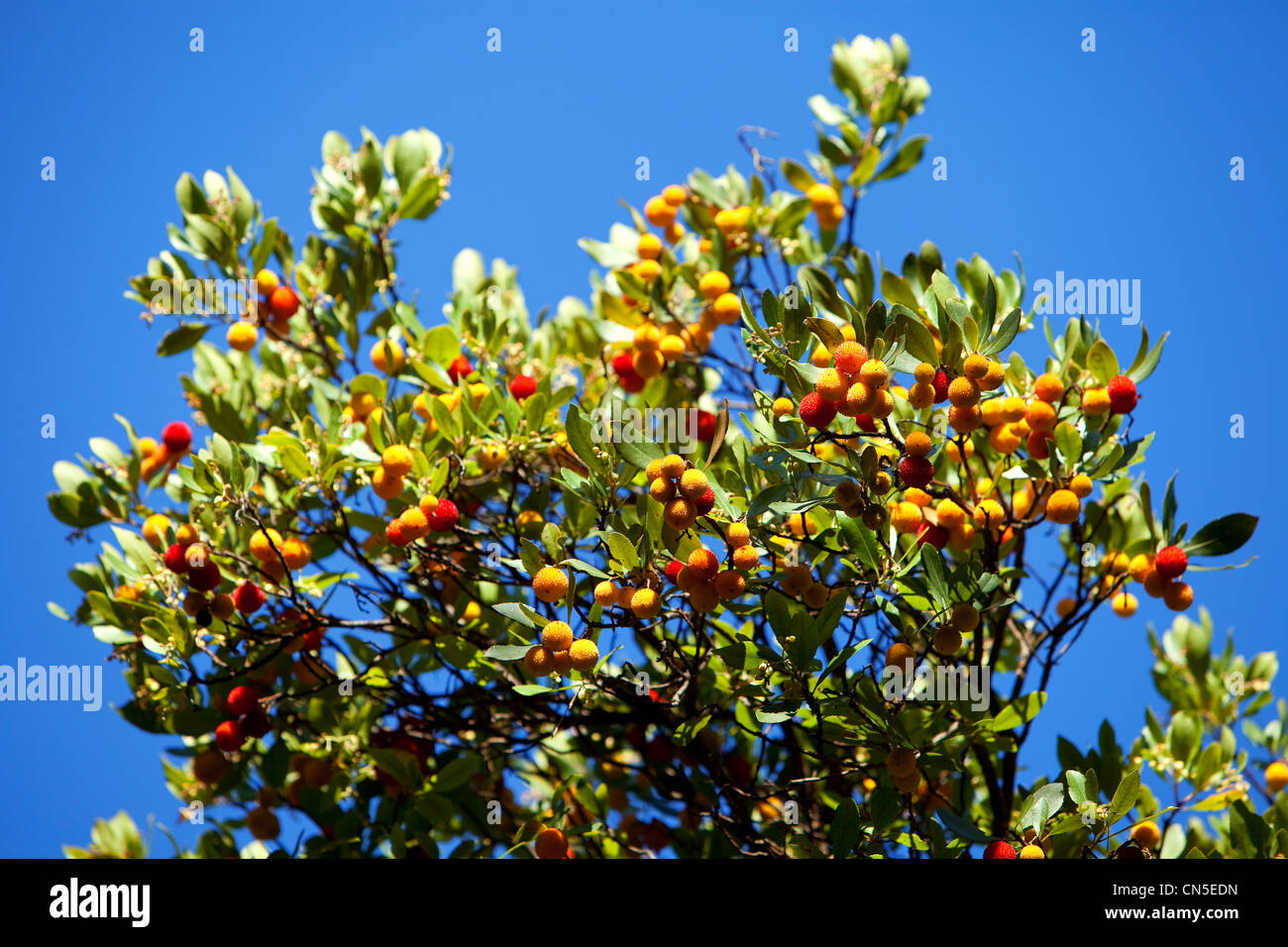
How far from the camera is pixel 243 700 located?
2.45 meters

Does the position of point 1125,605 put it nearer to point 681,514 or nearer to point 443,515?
point 681,514

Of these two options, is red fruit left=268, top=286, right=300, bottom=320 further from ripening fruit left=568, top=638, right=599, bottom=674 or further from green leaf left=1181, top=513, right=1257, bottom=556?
green leaf left=1181, top=513, right=1257, bottom=556

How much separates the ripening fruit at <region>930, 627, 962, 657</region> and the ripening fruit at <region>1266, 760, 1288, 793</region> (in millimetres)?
1582

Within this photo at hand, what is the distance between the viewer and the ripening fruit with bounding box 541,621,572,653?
199cm

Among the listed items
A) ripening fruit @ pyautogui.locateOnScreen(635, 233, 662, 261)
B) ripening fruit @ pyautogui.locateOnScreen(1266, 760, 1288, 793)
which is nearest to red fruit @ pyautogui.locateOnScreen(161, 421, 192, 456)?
ripening fruit @ pyautogui.locateOnScreen(635, 233, 662, 261)

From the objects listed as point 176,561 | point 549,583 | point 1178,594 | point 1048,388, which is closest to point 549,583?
point 549,583

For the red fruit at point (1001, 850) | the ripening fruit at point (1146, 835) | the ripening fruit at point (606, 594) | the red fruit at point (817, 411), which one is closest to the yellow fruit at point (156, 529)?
the ripening fruit at point (606, 594)

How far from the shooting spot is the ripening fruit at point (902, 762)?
80.5 inches

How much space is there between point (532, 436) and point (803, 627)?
0.82 m

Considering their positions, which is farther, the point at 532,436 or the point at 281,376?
the point at 281,376
